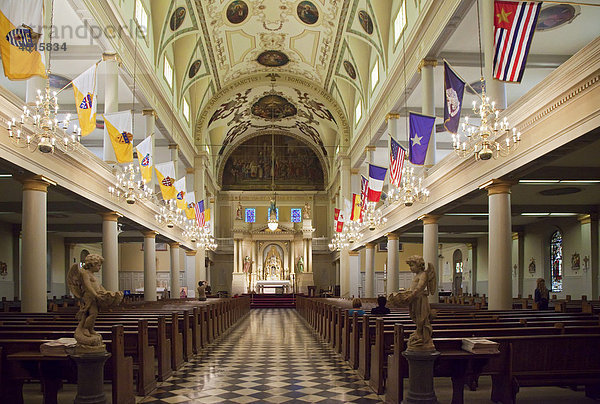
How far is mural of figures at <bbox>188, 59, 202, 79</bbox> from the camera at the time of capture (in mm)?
29545

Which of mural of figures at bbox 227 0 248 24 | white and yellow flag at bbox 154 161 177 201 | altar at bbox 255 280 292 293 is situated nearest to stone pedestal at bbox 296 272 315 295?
altar at bbox 255 280 292 293

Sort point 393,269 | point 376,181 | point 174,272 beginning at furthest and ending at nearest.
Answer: point 174,272, point 393,269, point 376,181

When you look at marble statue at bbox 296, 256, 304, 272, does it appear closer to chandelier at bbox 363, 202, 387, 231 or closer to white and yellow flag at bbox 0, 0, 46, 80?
chandelier at bbox 363, 202, 387, 231

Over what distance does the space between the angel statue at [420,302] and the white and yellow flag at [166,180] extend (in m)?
14.2

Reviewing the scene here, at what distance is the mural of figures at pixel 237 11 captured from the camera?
26.9 meters

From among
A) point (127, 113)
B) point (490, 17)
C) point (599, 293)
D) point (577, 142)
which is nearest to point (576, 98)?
point (577, 142)

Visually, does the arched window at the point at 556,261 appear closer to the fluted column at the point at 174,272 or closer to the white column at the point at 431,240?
the white column at the point at 431,240

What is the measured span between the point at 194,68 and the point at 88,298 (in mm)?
24819

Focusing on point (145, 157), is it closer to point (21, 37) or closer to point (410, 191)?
point (21, 37)

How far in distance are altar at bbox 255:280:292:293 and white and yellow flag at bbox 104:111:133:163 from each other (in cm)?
3076

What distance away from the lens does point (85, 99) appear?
Answer: 12219 mm

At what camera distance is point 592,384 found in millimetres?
7789

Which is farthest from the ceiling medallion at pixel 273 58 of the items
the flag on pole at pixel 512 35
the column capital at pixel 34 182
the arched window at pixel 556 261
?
the flag on pole at pixel 512 35

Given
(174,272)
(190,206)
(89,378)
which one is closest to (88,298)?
(89,378)
